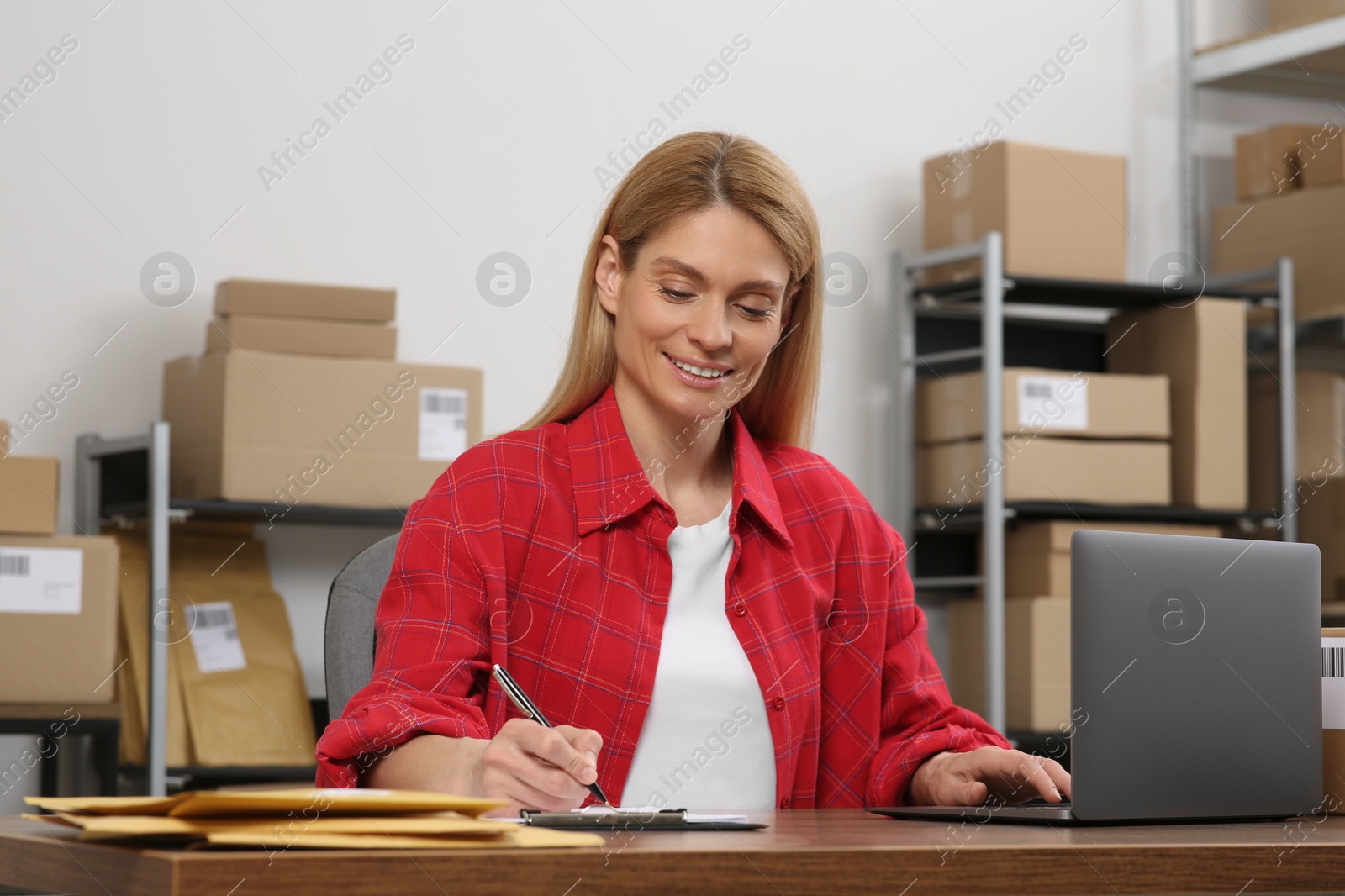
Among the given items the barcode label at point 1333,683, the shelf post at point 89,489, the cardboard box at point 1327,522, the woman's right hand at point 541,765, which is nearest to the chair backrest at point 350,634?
the woman's right hand at point 541,765

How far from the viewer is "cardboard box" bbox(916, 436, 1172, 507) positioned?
3414 mm

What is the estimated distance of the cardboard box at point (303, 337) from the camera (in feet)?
9.15

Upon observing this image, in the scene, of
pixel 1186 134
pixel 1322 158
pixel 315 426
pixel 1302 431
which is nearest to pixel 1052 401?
pixel 1302 431

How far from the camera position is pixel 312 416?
2.75 meters

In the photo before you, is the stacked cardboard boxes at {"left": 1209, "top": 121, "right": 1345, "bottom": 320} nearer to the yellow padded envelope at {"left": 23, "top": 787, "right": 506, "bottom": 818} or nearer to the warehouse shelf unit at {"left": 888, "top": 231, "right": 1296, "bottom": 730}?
the warehouse shelf unit at {"left": 888, "top": 231, "right": 1296, "bottom": 730}

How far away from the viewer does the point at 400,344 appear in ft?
10.9

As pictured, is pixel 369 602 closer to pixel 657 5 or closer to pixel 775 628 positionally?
pixel 775 628

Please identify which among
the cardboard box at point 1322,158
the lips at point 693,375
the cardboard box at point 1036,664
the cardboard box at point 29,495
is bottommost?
the cardboard box at point 1036,664

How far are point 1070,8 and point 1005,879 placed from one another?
368 centimetres

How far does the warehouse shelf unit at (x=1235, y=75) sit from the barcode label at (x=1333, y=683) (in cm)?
306

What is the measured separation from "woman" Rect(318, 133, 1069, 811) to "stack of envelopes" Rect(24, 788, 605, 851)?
0.48m

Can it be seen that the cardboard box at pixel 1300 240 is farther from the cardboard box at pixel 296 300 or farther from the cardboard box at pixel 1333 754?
the cardboard box at pixel 1333 754

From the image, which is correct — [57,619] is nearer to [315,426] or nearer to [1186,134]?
[315,426]

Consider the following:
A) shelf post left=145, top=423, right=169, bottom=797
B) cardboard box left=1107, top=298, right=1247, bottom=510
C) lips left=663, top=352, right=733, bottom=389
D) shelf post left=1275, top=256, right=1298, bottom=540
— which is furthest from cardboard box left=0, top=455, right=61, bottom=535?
shelf post left=1275, top=256, right=1298, bottom=540
